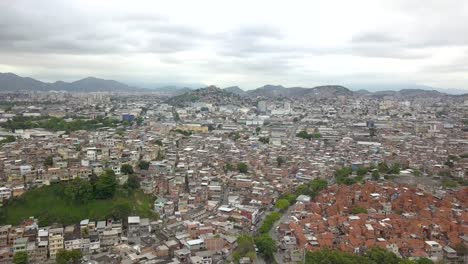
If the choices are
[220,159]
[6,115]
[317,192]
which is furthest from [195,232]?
[6,115]

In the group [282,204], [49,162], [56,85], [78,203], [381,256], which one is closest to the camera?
[381,256]

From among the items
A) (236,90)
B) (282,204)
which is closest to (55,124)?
(282,204)

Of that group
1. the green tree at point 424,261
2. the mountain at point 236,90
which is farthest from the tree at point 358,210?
the mountain at point 236,90

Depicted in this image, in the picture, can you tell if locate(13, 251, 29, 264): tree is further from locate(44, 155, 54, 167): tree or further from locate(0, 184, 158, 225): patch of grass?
locate(44, 155, 54, 167): tree

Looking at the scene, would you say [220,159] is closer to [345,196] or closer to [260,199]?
[260,199]

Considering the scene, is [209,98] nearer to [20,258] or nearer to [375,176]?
[375,176]
